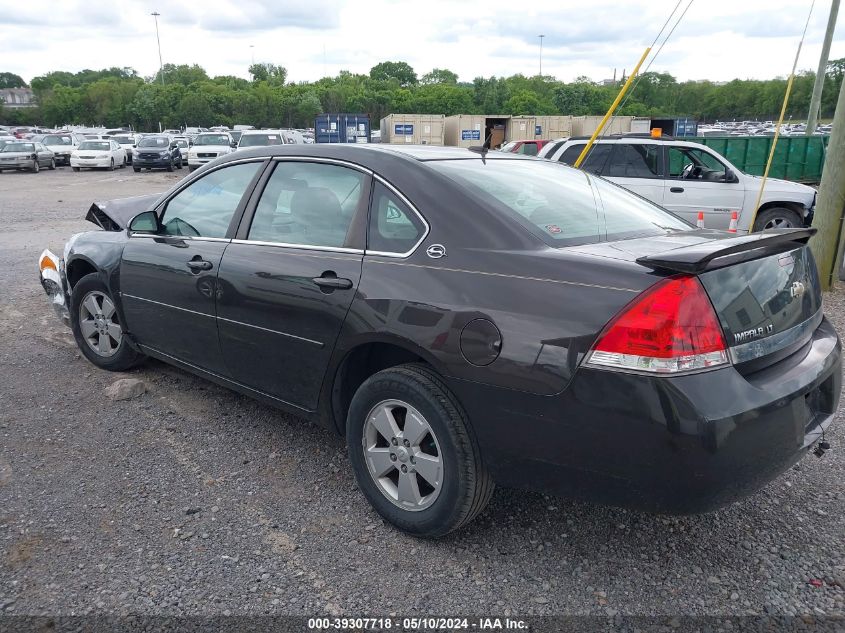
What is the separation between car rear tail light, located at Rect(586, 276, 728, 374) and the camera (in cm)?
236

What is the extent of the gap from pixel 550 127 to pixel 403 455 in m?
38.7

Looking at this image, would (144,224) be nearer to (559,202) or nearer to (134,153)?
(559,202)

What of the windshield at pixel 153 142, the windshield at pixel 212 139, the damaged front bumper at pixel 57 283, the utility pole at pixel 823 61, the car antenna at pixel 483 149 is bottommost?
the windshield at pixel 153 142

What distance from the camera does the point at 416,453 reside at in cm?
297

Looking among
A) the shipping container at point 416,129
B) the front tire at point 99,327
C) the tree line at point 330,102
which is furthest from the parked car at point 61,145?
the tree line at point 330,102

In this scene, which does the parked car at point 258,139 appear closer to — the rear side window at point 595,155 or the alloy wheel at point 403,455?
the rear side window at point 595,155

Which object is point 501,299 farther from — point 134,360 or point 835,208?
point 835,208

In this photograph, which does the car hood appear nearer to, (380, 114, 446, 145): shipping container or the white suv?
the white suv

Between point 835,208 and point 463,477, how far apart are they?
22.3 ft

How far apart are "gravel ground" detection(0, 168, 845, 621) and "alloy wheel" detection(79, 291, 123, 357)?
0.81m

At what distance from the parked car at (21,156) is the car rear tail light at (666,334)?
33819 mm

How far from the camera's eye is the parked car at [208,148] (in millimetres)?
29766

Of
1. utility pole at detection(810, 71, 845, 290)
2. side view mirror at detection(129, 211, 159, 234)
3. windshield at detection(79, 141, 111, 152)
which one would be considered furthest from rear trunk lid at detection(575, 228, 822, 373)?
windshield at detection(79, 141, 111, 152)

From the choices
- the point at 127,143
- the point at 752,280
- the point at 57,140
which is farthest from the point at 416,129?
the point at 752,280
